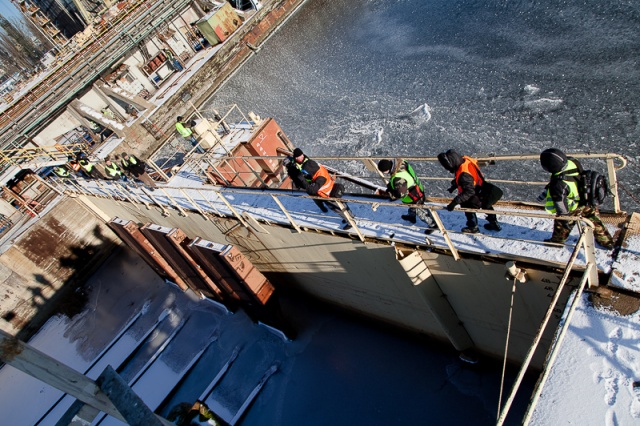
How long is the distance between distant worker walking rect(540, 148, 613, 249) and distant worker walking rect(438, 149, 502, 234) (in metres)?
0.83

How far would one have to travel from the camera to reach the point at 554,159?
14.5 ft

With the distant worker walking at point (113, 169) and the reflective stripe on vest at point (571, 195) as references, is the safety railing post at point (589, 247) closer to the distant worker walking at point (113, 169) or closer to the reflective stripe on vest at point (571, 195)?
the reflective stripe on vest at point (571, 195)

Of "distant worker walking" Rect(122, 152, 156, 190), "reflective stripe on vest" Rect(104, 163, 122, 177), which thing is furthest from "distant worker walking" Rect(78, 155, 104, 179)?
"distant worker walking" Rect(122, 152, 156, 190)

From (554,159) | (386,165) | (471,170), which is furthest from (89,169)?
(554,159)

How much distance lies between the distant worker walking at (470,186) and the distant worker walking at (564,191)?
832 millimetres

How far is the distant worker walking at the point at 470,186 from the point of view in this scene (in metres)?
5.36

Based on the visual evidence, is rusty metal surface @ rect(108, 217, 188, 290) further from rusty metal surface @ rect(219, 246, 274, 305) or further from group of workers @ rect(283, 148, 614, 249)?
group of workers @ rect(283, 148, 614, 249)

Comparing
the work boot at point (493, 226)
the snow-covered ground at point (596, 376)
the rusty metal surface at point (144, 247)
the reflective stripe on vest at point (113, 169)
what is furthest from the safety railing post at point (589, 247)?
the reflective stripe on vest at point (113, 169)

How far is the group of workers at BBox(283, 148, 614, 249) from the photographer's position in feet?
15.3

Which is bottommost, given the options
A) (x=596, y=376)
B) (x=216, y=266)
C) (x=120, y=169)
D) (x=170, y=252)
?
(x=596, y=376)

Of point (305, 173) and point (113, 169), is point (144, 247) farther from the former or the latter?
point (305, 173)

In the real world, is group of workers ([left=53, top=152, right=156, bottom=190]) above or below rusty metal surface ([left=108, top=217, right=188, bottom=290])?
above

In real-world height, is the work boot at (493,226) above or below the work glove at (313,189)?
below

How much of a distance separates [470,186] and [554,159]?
1168 mm
